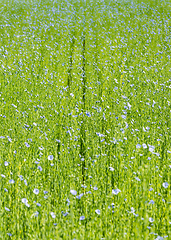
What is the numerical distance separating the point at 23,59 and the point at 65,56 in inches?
55.4

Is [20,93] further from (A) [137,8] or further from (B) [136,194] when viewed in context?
(A) [137,8]

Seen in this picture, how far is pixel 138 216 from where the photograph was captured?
277cm

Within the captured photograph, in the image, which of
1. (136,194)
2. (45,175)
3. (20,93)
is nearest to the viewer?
(136,194)

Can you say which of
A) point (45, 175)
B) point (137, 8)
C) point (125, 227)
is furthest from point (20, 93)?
point (137, 8)

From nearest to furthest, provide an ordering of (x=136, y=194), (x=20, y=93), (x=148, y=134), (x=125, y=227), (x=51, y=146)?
(x=125, y=227), (x=136, y=194), (x=51, y=146), (x=148, y=134), (x=20, y=93)

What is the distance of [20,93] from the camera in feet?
19.9

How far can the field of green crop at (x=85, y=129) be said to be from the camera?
2.84 m

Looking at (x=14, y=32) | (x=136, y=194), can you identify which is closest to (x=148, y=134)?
(x=136, y=194)

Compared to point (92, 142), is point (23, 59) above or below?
above

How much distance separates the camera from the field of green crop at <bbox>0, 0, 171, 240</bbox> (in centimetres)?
284

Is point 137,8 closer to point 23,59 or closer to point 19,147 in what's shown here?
point 23,59

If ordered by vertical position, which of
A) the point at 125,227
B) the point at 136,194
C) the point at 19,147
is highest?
the point at 19,147

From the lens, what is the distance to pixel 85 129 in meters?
4.91

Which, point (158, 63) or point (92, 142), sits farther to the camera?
point (158, 63)
